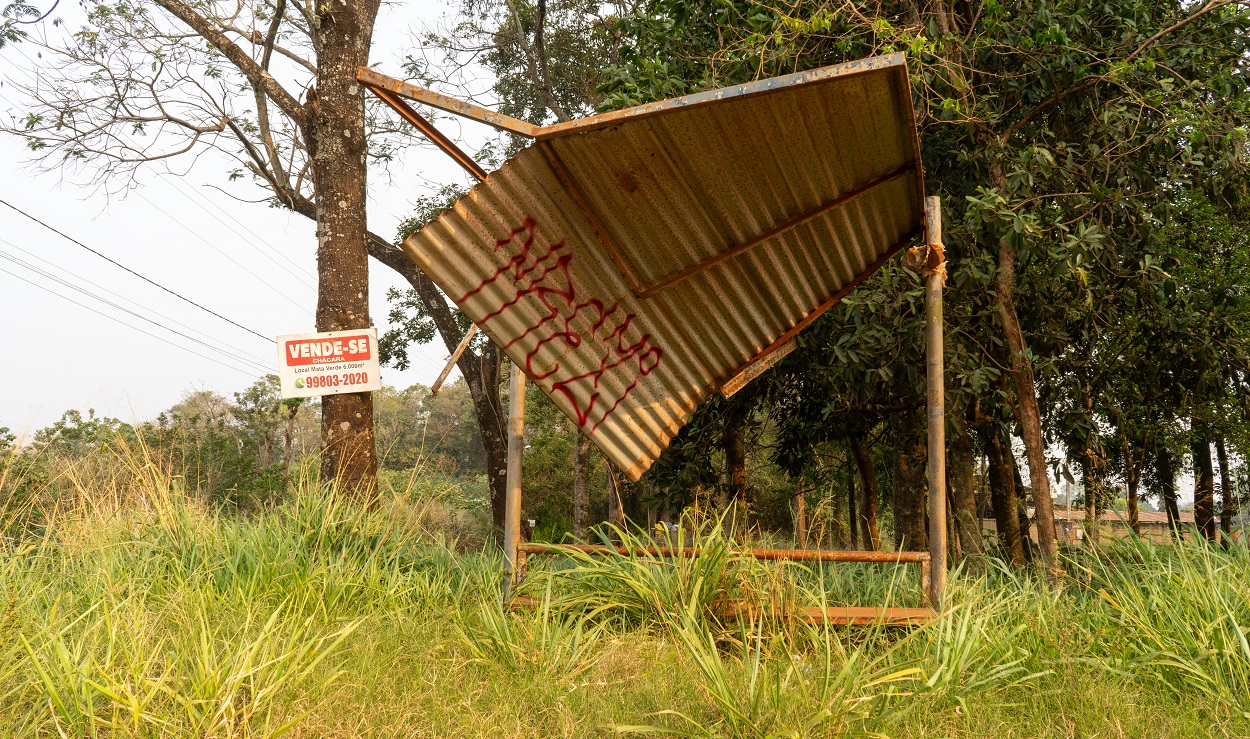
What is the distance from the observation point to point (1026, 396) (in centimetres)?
732

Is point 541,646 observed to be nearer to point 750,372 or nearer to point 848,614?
point 848,614

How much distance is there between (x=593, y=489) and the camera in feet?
102

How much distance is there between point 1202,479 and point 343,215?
50.1ft

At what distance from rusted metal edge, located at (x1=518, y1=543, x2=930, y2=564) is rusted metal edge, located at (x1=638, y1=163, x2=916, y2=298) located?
1.41m

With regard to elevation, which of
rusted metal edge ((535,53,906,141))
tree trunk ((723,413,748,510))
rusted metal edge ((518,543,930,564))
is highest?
rusted metal edge ((535,53,906,141))

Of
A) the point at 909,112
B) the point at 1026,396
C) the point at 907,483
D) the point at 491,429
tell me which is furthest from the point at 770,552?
the point at 491,429

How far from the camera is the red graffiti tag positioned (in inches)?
176

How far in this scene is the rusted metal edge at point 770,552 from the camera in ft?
15.1

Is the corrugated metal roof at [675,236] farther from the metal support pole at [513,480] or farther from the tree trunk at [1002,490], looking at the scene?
the tree trunk at [1002,490]

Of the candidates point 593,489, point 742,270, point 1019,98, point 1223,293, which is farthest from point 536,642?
point 593,489

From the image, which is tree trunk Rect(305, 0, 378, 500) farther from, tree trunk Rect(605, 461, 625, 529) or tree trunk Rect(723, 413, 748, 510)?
tree trunk Rect(723, 413, 748, 510)

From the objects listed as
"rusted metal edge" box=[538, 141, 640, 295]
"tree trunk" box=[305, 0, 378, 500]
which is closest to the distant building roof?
"rusted metal edge" box=[538, 141, 640, 295]

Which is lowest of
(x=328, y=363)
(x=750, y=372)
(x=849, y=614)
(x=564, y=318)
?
(x=849, y=614)

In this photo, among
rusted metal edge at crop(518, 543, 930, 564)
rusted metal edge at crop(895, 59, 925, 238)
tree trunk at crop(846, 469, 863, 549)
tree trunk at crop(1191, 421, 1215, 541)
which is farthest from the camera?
tree trunk at crop(846, 469, 863, 549)
